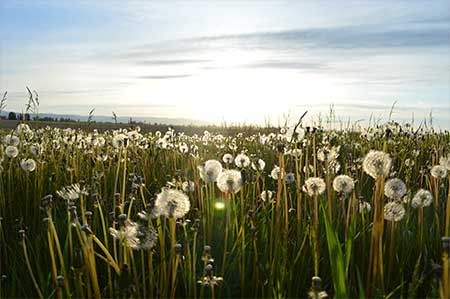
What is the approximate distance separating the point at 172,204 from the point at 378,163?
1003 millimetres

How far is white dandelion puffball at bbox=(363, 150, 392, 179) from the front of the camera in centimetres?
246

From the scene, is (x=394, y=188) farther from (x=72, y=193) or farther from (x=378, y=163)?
(x=72, y=193)

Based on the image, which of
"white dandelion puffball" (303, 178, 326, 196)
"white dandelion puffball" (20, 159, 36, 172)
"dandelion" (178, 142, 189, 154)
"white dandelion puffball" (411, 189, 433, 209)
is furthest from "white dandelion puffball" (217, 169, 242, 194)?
"dandelion" (178, 142, 189, 154)

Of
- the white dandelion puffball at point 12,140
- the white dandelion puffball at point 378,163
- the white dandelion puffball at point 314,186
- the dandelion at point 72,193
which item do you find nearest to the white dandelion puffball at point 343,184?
the white dandelion puffball at point 314,186

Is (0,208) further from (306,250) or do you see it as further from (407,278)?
(407,278)

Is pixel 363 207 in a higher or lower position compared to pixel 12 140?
lower

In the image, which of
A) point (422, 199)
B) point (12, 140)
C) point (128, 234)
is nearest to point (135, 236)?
point (128, 234)

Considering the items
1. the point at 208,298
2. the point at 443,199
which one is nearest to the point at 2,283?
the point at 208,298

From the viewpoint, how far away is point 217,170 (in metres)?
2.96

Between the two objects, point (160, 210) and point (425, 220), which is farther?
point (425, 220)

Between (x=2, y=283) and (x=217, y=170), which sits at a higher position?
(x=217, y=170)

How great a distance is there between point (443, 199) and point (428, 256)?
1.73 meters

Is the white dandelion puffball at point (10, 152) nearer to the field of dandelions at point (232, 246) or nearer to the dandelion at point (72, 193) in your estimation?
the field of dandelions at point (232, 246)

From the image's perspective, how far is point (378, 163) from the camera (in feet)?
8.21
